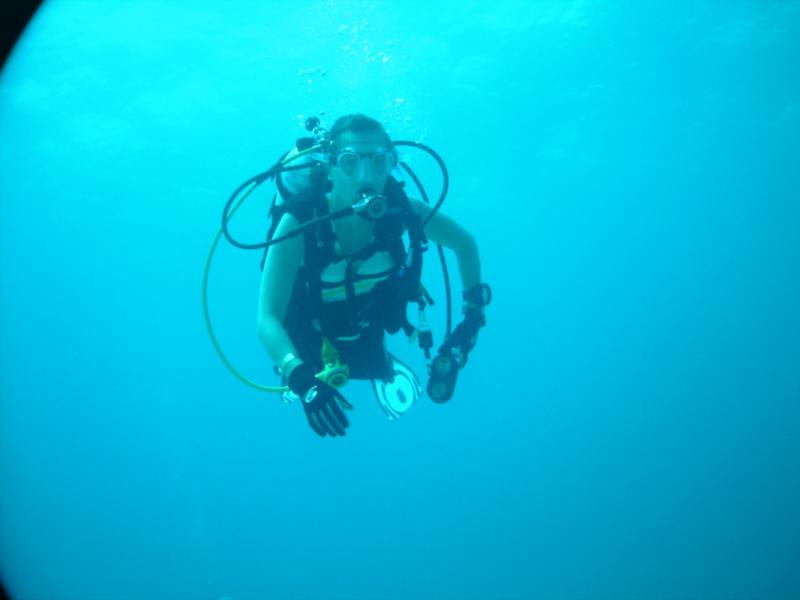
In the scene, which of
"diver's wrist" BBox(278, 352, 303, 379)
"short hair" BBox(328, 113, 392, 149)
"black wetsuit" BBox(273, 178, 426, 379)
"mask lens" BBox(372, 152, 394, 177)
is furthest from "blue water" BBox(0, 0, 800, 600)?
"mask lens" BBox(372, 152, 394, 177)

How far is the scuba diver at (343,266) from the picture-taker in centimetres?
361

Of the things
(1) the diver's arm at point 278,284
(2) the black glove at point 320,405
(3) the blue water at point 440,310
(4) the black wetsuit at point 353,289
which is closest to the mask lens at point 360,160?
(4) the black wetsuit at point 353,289

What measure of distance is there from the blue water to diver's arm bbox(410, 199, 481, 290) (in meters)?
4.40

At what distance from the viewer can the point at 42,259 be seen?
85.0 ft

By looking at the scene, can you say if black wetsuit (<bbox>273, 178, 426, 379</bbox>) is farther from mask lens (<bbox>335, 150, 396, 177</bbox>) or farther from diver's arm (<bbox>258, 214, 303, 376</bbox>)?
mask lens (<bbox>335, 150, 396, 177</bbox>)

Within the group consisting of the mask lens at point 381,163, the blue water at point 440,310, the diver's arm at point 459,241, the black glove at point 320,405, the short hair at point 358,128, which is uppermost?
the short hair at point 358,128

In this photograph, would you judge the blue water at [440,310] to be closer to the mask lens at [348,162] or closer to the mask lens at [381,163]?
the mask lens at [348,162]

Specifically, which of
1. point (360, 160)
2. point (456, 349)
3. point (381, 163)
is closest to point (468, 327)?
point (456, 349)

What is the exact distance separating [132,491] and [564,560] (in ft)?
99.2

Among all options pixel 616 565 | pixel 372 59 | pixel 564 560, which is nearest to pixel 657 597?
pixel 616 565

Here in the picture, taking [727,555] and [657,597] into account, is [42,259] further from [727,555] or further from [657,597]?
[727,555]

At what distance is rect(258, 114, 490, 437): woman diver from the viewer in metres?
3.65

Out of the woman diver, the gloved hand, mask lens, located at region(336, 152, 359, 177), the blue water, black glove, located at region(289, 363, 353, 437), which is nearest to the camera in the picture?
black glove, located at region(289, 363, 353, 437)

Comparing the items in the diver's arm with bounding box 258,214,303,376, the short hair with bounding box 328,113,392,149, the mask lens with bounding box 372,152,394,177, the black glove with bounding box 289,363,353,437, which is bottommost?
the black glove with bounding box 289,363,353,437
